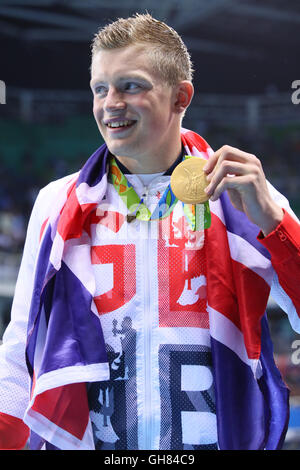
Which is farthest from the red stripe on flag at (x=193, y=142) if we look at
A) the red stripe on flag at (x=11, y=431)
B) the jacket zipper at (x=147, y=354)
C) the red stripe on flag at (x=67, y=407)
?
the red stripe on flag at (x=11, y=431)

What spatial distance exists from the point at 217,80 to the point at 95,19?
203cm

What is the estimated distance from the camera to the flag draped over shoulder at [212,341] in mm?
1099

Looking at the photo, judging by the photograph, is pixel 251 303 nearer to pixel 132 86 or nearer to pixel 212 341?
pixel 212 341

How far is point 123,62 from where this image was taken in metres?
1.12

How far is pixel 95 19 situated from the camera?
9.18m

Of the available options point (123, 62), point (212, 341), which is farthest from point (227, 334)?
point (123, 62)

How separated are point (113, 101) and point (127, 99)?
1.1 inches

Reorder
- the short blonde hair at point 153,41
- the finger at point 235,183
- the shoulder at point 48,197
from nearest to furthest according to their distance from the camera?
the finger at point 235,183 < the short blonde hair at point 153,41 < the shoulder at point 48,197

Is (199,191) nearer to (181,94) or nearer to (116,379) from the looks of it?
(181,94)

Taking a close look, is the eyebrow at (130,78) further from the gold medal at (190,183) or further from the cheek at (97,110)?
the gold medal at (190,183)

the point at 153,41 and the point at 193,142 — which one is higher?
the point at 153,41

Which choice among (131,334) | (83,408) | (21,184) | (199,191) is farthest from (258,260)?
(21,184)

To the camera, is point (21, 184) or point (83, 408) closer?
point (83, 408)

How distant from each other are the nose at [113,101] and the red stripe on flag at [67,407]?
505 millimetres
